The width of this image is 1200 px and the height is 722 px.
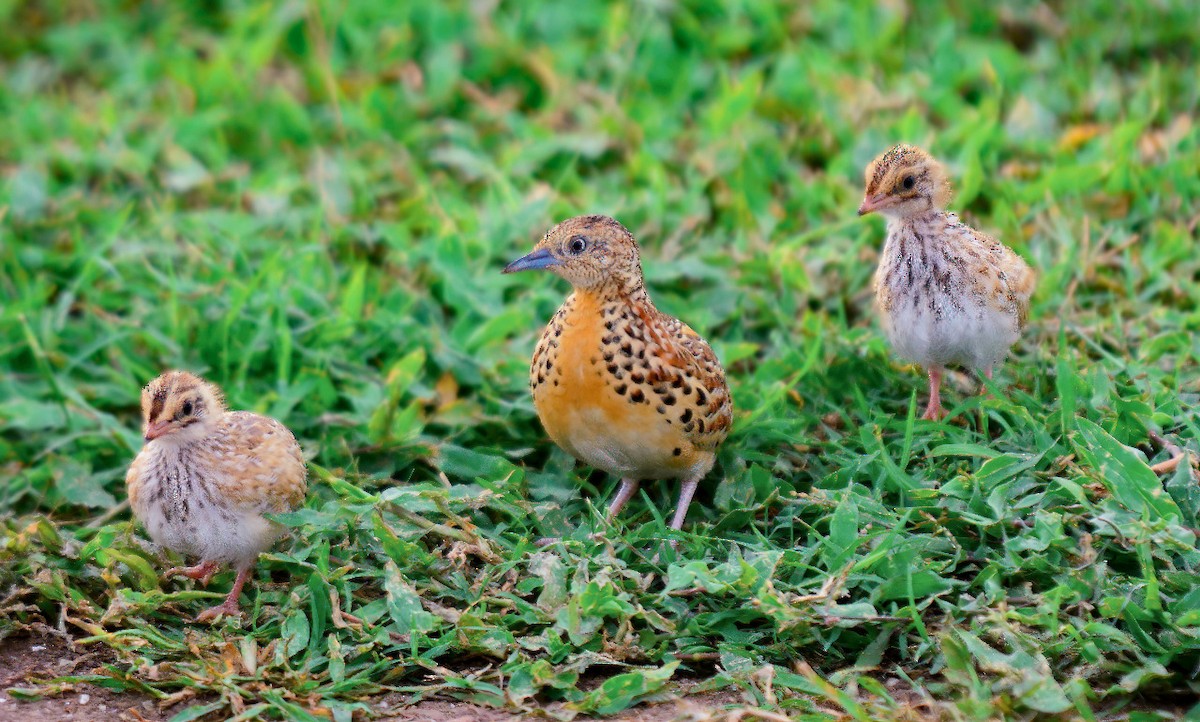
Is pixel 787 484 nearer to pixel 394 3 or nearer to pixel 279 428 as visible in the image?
pixel 279 428

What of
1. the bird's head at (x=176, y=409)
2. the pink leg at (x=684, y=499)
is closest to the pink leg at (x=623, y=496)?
the pink leg at (x=684, y=499)

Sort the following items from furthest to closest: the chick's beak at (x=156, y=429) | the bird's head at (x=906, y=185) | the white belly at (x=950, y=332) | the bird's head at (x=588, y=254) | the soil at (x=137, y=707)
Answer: the bird's head at (x=906, y=185) < the white belly at (x=950, y=332) < the bird's head at (x=588, y=254) < the chick's beak at (x=156, y=429) < the soil at (x=137, y=707)

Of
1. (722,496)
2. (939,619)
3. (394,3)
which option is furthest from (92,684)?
(394,3)

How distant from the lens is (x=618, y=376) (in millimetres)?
4797

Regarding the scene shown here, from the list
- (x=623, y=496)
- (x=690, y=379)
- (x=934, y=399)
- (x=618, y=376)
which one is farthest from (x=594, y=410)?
(x=934, y=399)

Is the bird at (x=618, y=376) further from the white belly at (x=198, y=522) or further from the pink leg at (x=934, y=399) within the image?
the white belly at (x=198, y=522)

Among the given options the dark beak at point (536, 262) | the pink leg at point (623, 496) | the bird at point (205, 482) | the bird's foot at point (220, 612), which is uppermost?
the dark beak at point (536, 262)

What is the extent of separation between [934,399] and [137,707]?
2.89m

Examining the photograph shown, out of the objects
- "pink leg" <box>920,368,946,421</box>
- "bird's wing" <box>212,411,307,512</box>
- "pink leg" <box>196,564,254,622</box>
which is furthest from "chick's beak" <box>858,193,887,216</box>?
"pink leg" <box>196,564,254,622</box>

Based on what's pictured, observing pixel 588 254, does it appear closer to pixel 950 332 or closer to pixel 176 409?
pixel 950 332

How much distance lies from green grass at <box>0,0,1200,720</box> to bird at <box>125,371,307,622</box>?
0.11 metres

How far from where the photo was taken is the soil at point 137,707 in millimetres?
4180

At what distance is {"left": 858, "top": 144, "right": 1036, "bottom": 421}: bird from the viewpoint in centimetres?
507

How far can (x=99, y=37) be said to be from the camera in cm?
879
